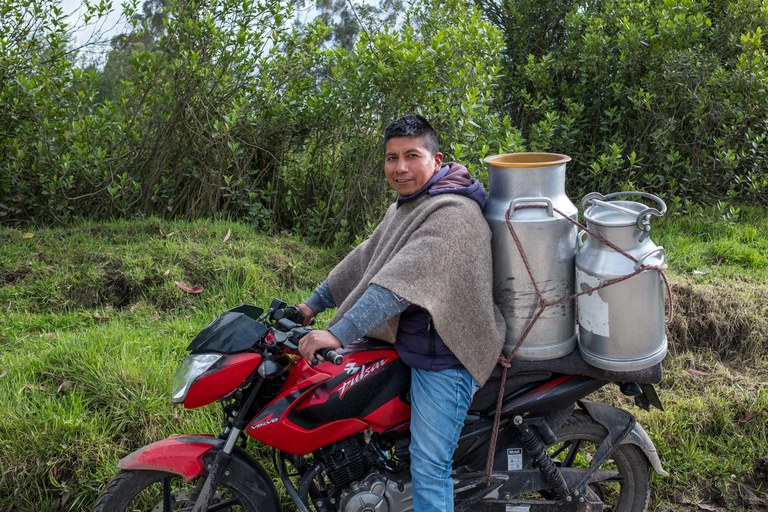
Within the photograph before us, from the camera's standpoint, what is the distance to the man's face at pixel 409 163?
267 cm

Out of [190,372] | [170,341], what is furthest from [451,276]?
[170,341]

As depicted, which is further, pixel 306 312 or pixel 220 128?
pixel 220 128

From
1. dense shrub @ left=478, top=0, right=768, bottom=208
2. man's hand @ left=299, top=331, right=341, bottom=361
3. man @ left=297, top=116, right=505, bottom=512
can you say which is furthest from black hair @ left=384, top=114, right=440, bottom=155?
dense shrub @ left=478, top=0, right=768, bottom=208

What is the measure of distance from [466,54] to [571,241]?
3.43 meters

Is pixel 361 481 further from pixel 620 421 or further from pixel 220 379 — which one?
pixel 620 421

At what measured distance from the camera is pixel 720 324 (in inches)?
178

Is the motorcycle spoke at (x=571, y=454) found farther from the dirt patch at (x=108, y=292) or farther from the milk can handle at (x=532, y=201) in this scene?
the dirt patch at (x=108, y=292)

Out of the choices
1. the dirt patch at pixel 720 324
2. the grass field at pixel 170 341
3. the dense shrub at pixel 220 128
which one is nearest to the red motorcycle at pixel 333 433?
the grass field at pixel 170 341

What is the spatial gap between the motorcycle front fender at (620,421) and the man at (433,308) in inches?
27.6

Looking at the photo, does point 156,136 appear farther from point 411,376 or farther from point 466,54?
point 411,376

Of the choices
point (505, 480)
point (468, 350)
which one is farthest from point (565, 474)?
point (468, 350)

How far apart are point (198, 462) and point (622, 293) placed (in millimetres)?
1629

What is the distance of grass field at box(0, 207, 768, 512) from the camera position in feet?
10.7

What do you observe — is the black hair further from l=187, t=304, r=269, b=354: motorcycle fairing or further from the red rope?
l=187, t=304, r=269, b=354: motorcycle fairing
